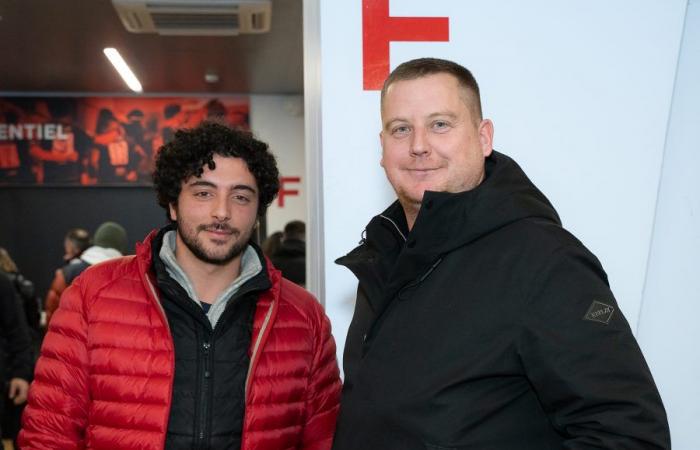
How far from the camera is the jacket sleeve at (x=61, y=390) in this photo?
1.65m

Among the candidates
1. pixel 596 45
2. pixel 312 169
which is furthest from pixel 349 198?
pixel 596 45

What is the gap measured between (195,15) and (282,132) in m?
3.43

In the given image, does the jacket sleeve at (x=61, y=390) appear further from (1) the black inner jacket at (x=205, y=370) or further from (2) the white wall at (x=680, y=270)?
(2) the white wall at (x=680, y=270)

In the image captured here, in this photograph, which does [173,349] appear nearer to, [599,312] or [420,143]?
[420,143]

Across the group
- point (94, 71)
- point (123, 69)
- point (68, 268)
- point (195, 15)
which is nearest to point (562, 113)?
point (195, 15)

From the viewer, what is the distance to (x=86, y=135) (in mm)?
7570

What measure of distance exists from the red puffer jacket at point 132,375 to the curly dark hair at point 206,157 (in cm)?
24

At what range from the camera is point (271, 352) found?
176cm

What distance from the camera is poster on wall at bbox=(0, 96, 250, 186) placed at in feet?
24.5

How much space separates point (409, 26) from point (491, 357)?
124 centimetres

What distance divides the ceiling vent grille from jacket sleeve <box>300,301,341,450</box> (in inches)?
109

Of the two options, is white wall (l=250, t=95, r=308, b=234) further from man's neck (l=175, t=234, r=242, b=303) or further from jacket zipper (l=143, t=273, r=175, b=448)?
jacket zipper (l=143, t=273, r=175, b=448)

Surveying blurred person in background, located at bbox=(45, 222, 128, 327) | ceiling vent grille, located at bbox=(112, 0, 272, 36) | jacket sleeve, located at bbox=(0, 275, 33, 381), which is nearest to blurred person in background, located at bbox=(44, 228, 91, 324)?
blurred person in background, located at bbox=(45, 222, 128, 327)

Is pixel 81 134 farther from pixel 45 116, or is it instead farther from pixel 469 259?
pixel 469 259
